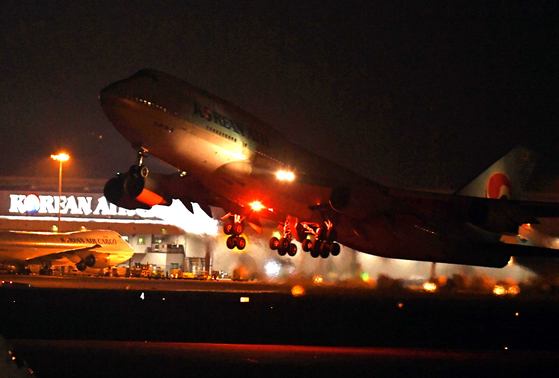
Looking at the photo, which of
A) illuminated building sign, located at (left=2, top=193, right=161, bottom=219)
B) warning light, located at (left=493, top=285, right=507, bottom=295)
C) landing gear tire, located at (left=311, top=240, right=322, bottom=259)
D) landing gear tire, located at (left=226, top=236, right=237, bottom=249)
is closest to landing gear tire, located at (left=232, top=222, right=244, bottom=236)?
landing gear tire, located at (left=226, top=236, right=237, bottom=249)

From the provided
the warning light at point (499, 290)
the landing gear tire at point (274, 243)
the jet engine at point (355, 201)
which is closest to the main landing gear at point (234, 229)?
the landing gear tire at point (274, 243)

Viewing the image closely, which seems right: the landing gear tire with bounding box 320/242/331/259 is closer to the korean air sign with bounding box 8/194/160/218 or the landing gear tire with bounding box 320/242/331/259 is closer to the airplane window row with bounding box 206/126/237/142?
the airplane window row with bounding box 206/126/237/142

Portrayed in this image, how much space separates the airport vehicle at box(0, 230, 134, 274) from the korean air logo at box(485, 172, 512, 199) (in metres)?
35.9

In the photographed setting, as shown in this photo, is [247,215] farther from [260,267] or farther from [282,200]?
[260,267]

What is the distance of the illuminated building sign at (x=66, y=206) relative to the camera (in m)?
65.2

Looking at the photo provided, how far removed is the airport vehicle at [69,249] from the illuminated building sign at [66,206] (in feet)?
32.8

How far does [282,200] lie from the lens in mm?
22078

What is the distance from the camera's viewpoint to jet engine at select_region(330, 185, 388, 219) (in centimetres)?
2234

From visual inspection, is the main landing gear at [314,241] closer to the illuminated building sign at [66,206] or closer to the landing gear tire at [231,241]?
the landing gear tire at [231,241]

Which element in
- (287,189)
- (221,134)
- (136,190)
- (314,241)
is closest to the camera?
(221,134)

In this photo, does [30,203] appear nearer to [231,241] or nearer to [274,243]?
[231,241]

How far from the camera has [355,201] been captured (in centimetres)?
2248

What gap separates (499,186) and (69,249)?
1556 inches

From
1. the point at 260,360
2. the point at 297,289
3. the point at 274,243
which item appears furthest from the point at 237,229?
the point at 260,360
